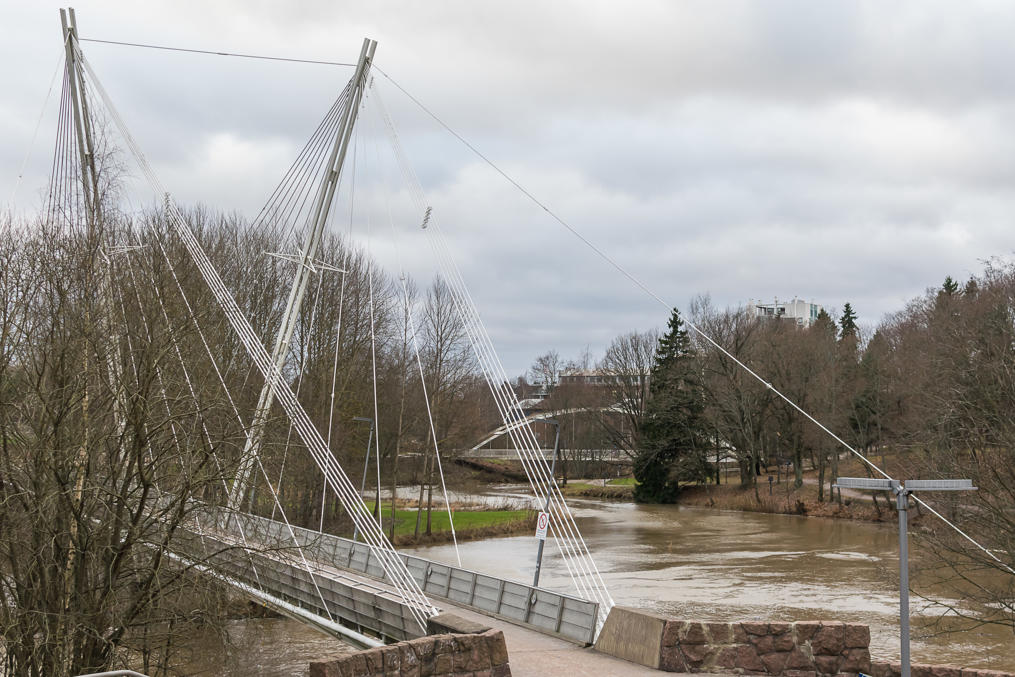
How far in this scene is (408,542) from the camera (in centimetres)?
4031

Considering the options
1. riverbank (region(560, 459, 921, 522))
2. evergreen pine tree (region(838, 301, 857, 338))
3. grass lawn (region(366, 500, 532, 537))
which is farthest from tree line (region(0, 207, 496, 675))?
evergreen pine tree (region(838, 301, 857, 338))

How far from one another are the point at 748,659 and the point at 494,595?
576cm

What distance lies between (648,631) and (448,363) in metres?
34.0

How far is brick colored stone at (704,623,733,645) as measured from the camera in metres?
12.0

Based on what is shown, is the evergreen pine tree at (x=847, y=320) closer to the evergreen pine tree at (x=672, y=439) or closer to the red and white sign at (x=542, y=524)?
the evergreen pine tree at (x=672, y=439)

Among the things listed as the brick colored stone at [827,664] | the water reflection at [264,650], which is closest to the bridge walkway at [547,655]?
the brick colored stone at [827,664]

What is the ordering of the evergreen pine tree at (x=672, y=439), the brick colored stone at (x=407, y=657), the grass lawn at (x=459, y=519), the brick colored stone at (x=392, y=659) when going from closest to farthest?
the brick colored stone at (x=392, y=659) < the brick colored stone at (x=407, y=657) < the grass lawn at (x=459, y=519) < the evergreen pine tree at (x=672, y=439)

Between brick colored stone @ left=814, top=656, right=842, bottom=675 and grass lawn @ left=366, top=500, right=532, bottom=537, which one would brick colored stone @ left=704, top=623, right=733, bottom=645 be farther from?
grass lawn @ left=366, top=500, right=532, bottom=537

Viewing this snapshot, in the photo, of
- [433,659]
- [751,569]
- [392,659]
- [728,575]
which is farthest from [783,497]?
[392,659]

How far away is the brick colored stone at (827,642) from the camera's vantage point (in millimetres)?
11852

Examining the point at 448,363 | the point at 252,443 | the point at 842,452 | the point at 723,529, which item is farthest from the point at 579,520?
the point at 252,443

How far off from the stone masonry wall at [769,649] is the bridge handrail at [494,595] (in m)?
1.81

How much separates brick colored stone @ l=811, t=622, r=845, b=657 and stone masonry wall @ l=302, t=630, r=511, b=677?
3.80m

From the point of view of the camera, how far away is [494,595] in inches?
656
